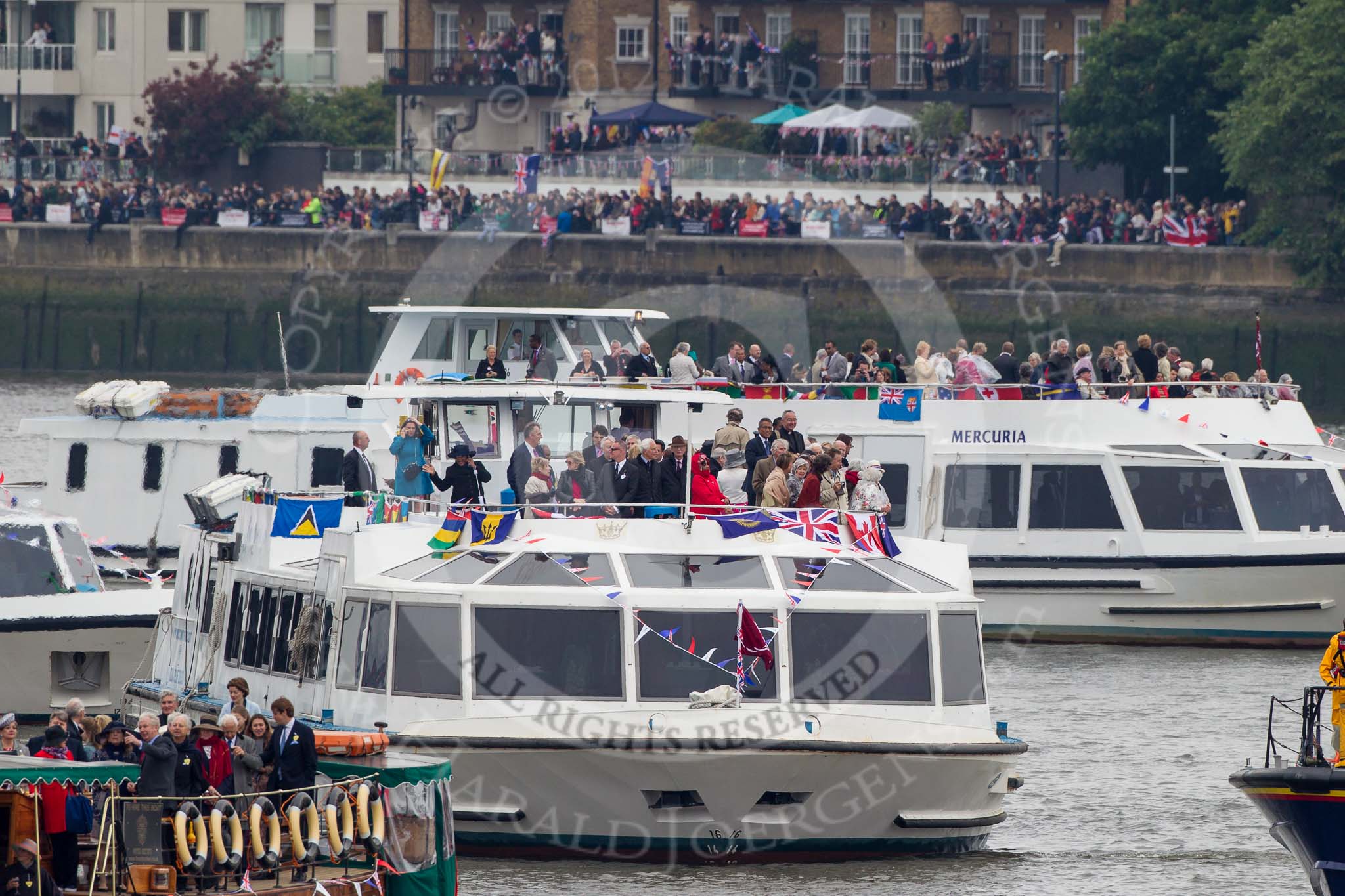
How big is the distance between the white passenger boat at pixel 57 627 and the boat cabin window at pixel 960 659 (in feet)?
28.2

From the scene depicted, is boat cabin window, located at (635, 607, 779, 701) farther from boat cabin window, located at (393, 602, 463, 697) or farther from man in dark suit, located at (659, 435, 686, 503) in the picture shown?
man in dark suit, located at (659, 435, 686, 503)

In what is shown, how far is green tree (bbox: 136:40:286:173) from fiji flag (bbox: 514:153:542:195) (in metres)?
11.6

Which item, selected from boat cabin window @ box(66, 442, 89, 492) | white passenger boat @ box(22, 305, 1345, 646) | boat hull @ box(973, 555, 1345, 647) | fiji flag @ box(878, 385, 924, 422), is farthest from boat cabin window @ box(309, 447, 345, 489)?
boat hull @ box(973, 555, 1345, 647)

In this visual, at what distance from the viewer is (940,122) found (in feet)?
261

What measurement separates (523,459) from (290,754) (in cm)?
773

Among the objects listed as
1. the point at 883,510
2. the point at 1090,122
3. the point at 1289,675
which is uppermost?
the point at 1090,122

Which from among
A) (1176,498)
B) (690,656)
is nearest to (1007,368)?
(1176,498)

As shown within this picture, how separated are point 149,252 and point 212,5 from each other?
23.8m

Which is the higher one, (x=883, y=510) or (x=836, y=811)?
(x=883, y=510)

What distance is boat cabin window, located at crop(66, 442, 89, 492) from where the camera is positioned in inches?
1393

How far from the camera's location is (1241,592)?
31453 mm

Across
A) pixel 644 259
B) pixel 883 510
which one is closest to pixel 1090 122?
pixel 644 259

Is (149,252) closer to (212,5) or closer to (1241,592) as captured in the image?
(212,5)

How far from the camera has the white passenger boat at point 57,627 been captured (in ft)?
84.3
